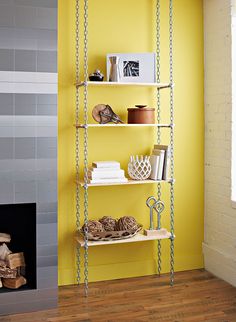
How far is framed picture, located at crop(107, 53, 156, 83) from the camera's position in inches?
140

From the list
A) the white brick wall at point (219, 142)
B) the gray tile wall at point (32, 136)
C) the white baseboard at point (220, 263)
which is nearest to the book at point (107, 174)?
the gray tile wall at point (32, 136)

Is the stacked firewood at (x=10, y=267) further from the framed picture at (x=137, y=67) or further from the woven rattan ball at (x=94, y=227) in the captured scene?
the framed picture at (x=137, y=67)

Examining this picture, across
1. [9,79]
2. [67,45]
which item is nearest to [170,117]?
[67,45]

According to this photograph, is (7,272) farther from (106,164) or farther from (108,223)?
(106,164)

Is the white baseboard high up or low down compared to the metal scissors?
down

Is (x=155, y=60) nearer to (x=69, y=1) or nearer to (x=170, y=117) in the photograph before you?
(x=170, y=117)

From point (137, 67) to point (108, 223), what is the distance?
48.5 inches

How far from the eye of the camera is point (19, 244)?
348 cm

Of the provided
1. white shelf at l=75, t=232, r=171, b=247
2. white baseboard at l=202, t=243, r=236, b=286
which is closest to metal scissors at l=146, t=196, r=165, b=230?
white shelf at l=75, t=232, r=171, b=247

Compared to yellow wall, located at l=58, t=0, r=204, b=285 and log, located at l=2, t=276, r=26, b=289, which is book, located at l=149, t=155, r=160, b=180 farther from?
log, located at l=2, t=276, r=26, b=289

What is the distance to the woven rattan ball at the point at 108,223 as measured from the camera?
11.5ft

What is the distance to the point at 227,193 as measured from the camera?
143 inches

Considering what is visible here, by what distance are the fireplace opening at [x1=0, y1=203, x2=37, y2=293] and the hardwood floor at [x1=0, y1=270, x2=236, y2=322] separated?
0.25m

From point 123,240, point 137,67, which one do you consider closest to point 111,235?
point 123,240
